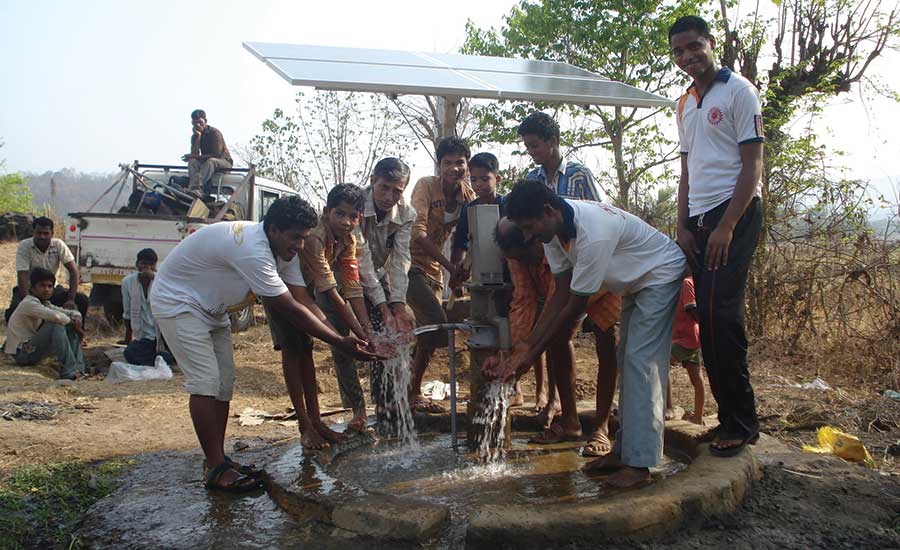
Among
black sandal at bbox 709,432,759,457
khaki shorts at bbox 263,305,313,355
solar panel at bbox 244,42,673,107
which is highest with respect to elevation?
solar panel at bbox 244,42,673,107

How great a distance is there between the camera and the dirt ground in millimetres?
4195

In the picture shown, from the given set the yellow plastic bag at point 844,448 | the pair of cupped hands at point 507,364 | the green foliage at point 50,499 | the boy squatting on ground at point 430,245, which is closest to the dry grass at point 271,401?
the yellow plastic bag at point 844,448

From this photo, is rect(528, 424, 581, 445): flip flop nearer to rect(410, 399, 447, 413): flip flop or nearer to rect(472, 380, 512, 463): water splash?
rect(472, 380, 512, 463): water splash

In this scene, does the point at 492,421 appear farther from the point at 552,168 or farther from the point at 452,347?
the point at 552,168

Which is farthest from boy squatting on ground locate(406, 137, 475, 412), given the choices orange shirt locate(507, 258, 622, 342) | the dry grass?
the dry grass

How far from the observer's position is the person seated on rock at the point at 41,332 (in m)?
6.94

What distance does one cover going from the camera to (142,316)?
750cm

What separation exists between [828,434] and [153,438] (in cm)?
391

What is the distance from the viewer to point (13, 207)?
22797 millimetres

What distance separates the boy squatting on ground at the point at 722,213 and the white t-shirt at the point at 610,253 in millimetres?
168

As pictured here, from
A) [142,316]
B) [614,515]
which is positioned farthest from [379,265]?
[142,316]

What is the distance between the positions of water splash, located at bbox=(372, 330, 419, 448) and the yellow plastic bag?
2097 mm

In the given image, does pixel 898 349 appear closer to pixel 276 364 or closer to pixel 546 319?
pixel 546 319

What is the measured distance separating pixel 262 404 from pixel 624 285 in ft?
12.1
